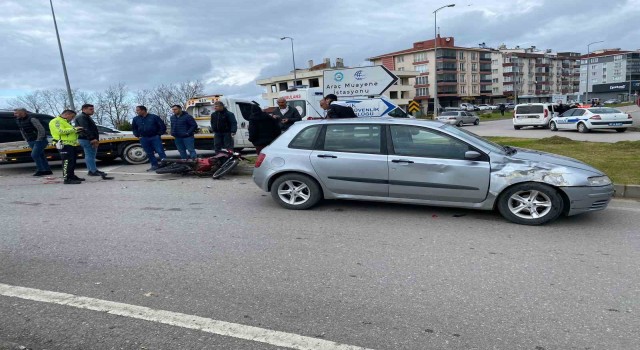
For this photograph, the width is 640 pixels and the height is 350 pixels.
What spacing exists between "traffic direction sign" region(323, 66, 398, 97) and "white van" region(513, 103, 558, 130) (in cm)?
1756

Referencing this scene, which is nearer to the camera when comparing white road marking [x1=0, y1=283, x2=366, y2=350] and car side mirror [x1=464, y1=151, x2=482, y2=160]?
white road marking [x1=0, y1=283, x2=366, y2=350]

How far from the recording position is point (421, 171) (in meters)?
5.48

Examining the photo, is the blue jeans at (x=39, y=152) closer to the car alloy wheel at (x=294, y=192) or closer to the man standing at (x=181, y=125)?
the man standing at (x=181, y=125)

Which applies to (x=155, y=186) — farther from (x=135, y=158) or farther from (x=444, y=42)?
(x=444, y=42)

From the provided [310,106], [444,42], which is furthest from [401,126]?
[444,42]

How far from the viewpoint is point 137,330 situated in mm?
2832

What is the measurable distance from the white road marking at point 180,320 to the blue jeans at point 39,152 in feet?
24.3

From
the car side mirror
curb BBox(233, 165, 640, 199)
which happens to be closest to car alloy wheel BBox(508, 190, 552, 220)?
the car side mirror

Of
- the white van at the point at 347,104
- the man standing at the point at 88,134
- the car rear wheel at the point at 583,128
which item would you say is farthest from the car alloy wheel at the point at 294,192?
the car rear wheel at the point at 583,128

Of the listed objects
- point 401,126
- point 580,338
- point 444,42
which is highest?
point 444,42

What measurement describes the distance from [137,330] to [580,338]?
286 cm

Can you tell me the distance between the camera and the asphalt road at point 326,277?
9.14 ft

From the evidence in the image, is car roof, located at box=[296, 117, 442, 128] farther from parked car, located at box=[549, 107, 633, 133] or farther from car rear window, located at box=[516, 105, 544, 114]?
car rear window, located at box=[516, 105, 544, 114]

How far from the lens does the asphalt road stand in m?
2.79
